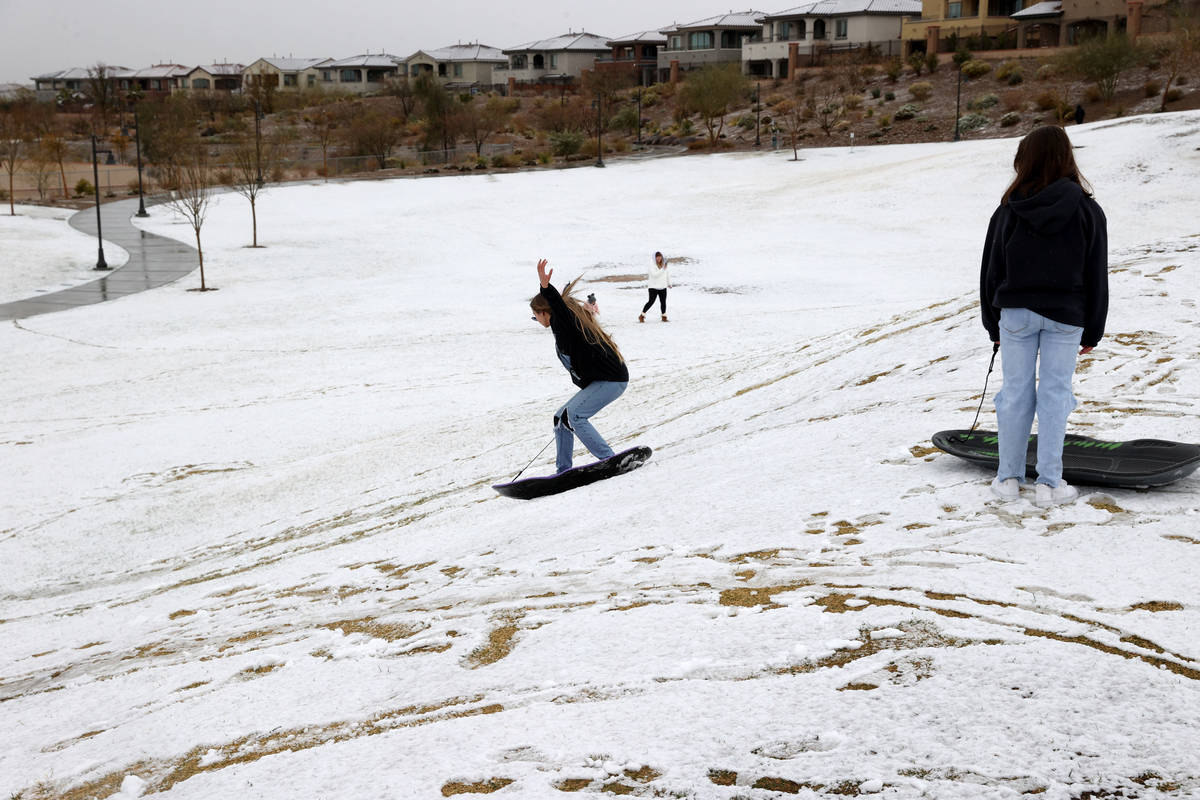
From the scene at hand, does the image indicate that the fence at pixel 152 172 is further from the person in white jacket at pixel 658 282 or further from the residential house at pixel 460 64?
the residential house at pixel 460 64

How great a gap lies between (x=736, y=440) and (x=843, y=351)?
3.91m

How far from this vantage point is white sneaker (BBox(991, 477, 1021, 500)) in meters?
5.58

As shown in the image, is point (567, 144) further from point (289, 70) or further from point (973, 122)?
point (289, 70)

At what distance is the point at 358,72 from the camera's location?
127m

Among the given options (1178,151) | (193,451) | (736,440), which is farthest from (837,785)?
(1178,151)

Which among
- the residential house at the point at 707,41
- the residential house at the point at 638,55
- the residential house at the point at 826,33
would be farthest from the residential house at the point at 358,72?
the residential house at the point at 826,33

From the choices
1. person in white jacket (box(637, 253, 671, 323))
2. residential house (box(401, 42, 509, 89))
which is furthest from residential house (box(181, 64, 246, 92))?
person in white jacket (box(637, 253, 671, 323))

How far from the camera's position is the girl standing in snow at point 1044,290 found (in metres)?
5.18

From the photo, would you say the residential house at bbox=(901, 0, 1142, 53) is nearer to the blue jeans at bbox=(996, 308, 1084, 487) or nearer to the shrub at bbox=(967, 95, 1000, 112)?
the shrub at bbox=(967, 95, 1000, 112)

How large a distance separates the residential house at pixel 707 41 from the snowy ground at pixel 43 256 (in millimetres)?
65550

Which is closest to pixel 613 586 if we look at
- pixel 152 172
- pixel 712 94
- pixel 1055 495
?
pixel 1055 495

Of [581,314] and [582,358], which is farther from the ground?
[581,314]

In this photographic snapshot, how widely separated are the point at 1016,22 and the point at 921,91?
68.8ft

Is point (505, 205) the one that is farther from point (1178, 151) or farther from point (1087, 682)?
point (1087, 682)
